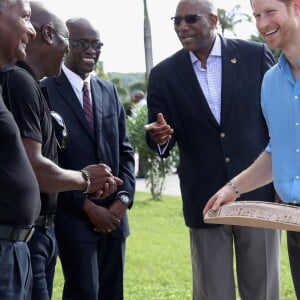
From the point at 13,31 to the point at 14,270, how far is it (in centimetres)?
105

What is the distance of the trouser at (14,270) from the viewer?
10.3ft

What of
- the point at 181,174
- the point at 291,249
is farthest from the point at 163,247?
the point at 291,249

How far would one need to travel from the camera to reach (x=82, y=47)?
4.71 m

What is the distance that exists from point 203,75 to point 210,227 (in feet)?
3.12

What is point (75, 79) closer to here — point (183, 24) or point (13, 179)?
point (183, 24)

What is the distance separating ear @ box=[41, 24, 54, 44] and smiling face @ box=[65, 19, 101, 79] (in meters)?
0.76

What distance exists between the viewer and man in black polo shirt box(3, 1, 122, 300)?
3518 millimetres

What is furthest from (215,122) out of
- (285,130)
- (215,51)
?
(285,130)

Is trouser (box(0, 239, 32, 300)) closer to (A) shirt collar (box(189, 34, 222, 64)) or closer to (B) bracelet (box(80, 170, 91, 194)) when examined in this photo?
(B) bracelet (box(80, 170, 91, 194))

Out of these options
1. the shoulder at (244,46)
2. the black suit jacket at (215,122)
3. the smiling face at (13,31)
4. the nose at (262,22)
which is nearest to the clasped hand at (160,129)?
the black suit jacket at (215,122)

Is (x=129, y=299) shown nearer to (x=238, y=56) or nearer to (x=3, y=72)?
(x=238, y=56)

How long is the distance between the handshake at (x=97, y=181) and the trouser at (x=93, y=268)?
Result: 0.64 meters

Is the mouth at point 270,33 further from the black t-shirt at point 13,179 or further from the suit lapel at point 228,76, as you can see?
the black t-shirt at point 13,179

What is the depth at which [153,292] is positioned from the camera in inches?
251
